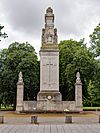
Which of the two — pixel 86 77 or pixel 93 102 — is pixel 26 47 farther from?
pixel 93 102

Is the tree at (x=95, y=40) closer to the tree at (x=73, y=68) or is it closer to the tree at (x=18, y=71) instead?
the tree at (x=73, y=68)

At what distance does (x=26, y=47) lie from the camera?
4947 centimetres

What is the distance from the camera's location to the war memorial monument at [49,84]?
34.1m

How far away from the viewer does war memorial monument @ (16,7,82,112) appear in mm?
34062

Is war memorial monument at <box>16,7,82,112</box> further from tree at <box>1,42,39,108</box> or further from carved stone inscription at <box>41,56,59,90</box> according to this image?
tree at <box>1,42,39,108</box>

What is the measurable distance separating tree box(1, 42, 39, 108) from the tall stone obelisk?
8.94 m

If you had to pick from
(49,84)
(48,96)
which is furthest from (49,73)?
(48,96)

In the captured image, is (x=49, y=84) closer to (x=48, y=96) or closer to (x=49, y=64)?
(x=48, y=96)

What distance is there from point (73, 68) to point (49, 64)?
10376 mm

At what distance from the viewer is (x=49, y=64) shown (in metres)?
36.2

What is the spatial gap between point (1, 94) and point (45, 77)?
11.6 meters

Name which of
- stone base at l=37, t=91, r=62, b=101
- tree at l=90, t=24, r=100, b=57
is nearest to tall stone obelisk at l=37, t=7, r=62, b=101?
stone base at l=37, t=91, r=62, b=101

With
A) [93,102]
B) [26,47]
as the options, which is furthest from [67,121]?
[93,102]

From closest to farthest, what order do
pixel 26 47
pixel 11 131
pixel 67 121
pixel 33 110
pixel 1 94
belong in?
pixel 11 131
pixel 67 121
pixel 33 110
pixel 1 94
pixel 26 47
